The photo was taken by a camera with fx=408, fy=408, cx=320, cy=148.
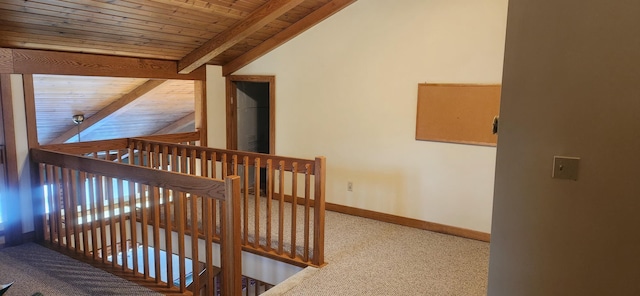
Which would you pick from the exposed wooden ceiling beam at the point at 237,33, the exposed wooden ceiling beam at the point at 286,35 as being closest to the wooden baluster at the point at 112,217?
the exposed wooden ceiling beam at the point at 237,33

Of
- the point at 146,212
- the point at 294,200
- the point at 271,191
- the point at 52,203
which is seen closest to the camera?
the point at 146,212

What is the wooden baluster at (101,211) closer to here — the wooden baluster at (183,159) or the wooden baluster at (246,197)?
the wooden baluster at (183,159)

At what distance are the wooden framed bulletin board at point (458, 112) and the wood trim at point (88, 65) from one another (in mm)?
2843

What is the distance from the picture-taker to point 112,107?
5391mm

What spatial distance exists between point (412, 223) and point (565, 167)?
2.62 meters

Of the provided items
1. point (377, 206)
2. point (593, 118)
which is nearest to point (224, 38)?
point (377, 206)

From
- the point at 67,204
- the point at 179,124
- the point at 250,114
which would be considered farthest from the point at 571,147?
the point at 179,124

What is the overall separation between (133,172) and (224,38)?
1.88 m

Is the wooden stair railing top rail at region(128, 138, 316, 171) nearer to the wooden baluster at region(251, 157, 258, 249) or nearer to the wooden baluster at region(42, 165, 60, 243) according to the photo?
the wooden baluster at region(251, 157, 258, 249)

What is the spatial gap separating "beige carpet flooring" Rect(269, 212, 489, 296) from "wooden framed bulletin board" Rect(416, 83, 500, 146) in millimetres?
1011

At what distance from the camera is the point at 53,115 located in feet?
16.7

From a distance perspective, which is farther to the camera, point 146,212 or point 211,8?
point 211,8

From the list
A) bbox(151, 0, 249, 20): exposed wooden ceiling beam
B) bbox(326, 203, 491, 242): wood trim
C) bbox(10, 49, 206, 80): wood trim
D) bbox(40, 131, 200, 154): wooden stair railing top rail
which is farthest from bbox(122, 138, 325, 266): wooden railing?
bbox(151, 0, 249, 20): exposed wooden ceiling beam

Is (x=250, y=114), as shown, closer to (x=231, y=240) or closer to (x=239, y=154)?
(x=239, y=154)
